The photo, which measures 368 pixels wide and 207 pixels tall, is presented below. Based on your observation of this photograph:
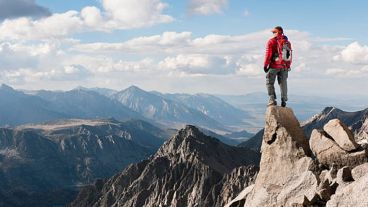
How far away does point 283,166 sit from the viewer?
76.8 feet

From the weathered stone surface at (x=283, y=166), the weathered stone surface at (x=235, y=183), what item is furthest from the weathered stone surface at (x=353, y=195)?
the weathered stone surface at (x=235, y=183)

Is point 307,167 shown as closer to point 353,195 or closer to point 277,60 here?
point 353,195

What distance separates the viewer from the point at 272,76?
24656 millimetres

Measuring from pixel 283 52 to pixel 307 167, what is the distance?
18.5ft

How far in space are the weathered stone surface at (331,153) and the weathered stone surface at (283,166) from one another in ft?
1.82

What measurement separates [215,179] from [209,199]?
1149cm

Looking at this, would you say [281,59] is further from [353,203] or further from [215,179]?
[215,179]

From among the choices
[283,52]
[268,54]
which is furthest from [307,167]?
[268,54]

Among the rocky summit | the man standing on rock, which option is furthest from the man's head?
the rocky summit

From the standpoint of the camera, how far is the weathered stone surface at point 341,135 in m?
21.0

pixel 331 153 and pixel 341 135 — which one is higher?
pixel 341 135

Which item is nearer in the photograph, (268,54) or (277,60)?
(268,54)

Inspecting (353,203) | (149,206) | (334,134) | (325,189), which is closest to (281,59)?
(334,134)

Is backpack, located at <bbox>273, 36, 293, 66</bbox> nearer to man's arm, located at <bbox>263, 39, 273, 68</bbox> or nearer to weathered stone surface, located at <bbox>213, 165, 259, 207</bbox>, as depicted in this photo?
man's arm, located at <bbox>263, 39, 273, 68</bbox>
